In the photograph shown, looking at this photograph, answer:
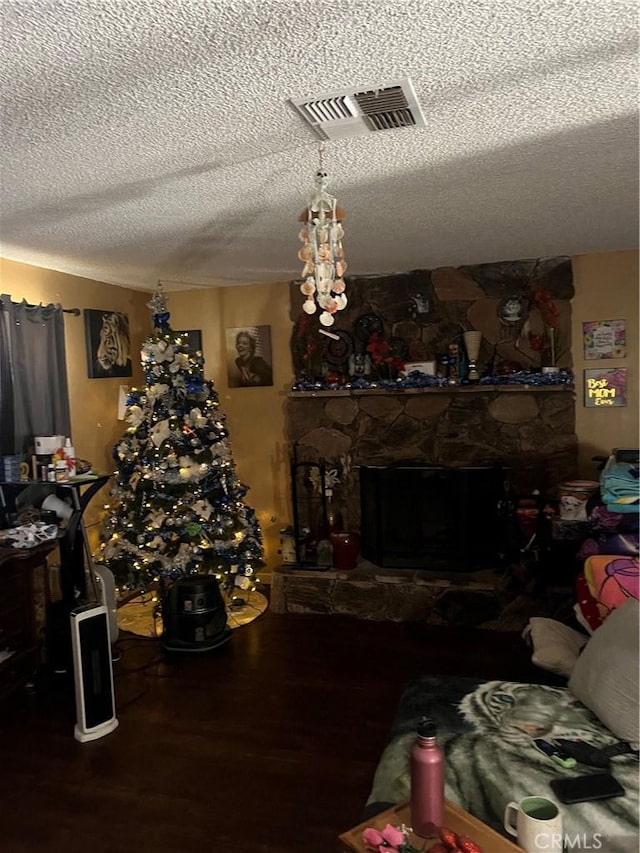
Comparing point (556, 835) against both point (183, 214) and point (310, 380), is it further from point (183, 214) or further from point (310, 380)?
point (310, 380)

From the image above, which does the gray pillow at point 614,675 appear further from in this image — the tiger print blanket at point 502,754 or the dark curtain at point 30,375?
the dark curtain at point 30,375

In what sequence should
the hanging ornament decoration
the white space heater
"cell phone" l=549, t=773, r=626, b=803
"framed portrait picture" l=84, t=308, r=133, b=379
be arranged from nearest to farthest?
"cell phone" l=549, t=773, r=626, b=803 < the hanging ornament decoration < the white space heater < "framed portrait picture" l=84, t=308, r=133, b=379

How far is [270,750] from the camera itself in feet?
9.04

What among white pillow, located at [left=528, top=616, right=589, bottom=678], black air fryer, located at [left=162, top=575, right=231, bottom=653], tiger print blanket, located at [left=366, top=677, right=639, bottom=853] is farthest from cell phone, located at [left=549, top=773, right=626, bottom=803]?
black air fryer, located at [left=162, top=575, right=231, bottom=653]

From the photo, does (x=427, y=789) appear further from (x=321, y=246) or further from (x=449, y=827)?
(x=321, y=246)

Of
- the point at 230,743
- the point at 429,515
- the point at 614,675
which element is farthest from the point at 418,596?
the point at 614,675

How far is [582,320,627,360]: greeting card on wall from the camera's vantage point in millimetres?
4102

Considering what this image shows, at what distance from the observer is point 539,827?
4.63 ft

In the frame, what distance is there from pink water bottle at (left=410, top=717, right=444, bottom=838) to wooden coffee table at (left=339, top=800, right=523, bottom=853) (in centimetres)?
3

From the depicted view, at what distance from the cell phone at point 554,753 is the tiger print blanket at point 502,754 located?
18mm

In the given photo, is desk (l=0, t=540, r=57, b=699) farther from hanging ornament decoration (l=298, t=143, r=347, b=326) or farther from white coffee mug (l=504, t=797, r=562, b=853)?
white coffee mug (l=504, t=797, r=562, b=853)

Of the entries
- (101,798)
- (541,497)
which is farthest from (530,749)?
(541,497)

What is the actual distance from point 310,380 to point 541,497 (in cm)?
182

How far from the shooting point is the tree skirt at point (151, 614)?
4.10 metres
